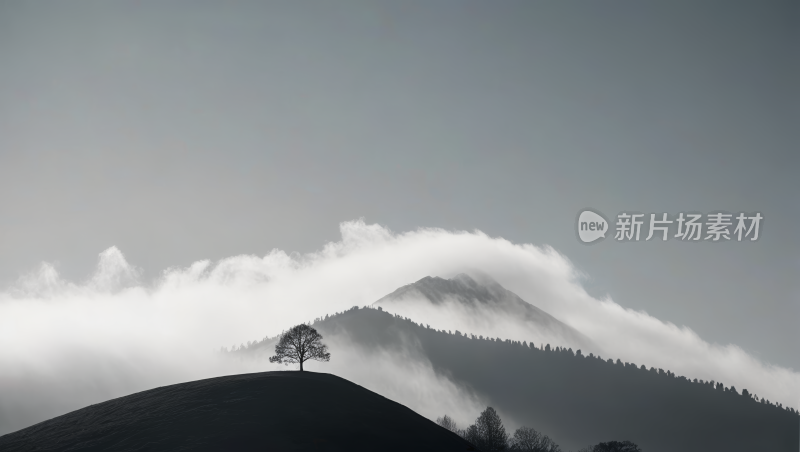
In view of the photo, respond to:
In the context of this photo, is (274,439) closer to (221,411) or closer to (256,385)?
(221,411)

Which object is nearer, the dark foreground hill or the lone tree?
the dark foreground hill

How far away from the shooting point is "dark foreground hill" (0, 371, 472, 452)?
58688 millimetres

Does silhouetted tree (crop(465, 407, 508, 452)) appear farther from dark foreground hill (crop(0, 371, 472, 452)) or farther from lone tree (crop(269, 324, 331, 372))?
dark foreground hill (crop(0, 371, 472, 452))

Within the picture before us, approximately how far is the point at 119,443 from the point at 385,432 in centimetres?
3406

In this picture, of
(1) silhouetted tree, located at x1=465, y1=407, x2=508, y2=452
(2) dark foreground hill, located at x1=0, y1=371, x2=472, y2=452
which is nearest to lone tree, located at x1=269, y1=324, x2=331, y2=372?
(2) dark foreground hill, located at x1=0, y1=371, x2=472, y2=452

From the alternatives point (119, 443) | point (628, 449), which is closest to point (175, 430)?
point (119, 443)

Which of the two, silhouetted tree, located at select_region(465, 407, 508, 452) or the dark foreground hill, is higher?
the dark foreground hill

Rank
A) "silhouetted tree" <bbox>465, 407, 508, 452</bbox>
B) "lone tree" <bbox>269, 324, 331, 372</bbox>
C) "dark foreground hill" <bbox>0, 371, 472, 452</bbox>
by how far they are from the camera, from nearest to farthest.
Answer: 1. "dark foreground hill" <bbox>0, 371, 472, 452</bbox>
2. "lone tree" <bbox>269, 324, 331, 372</bbox>
3. "silhouetted tree" <bbox>465, 407, 508, 452</bbox>

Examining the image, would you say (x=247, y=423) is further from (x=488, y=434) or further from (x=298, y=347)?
(x=488, y=434)

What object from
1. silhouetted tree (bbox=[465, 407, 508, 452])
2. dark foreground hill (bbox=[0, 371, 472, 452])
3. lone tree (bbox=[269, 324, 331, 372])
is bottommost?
silhouetted tree (bbox=[465, 407, 508, 452])

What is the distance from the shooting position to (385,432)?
6488cm

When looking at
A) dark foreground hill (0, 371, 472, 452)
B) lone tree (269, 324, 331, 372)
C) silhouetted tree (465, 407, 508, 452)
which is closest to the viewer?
dark foreground hill (0, 371, 472, 452)

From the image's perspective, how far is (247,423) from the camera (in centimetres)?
6288

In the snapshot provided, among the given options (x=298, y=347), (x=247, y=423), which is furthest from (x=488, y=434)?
(x=247, y=423)
